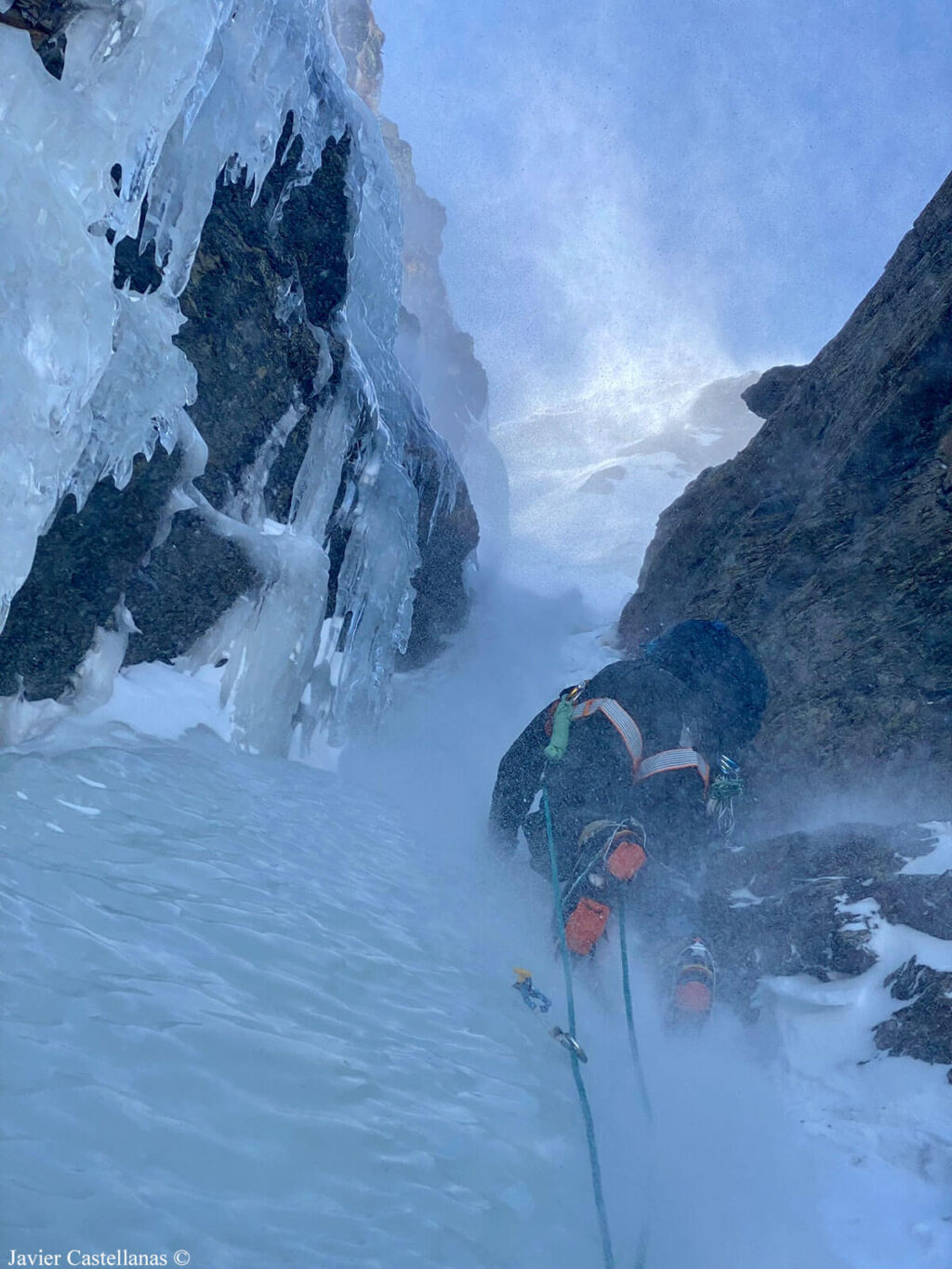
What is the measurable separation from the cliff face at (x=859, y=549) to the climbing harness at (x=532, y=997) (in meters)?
3.80

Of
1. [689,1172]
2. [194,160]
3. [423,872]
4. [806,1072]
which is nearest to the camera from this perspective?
[689,1172]

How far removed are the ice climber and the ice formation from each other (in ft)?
9.78

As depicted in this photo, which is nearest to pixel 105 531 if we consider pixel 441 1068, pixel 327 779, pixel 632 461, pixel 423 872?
pixel 327 779

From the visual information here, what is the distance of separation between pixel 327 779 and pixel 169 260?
4.28 meters

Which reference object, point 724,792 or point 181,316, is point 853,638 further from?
point 181,316

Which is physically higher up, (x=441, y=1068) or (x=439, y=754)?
(x=439, y=754)

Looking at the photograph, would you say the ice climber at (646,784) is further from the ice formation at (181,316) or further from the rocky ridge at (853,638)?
the ice formation at (181,316)

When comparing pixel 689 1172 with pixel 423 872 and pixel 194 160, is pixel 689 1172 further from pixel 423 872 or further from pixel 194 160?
pixel 194 160

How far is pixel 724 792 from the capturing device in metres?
5.48

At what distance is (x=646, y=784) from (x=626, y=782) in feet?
0.43

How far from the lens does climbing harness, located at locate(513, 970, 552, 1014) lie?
10.6 feet

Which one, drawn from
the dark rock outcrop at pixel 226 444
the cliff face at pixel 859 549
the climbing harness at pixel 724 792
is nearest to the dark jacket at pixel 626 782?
the climbing harness at pixel 724 792

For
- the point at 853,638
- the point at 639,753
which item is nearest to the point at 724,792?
the point at 639,753

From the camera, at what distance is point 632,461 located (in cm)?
5669
